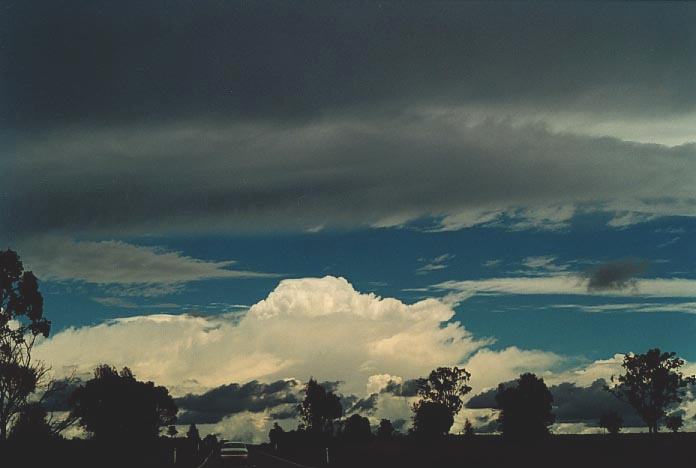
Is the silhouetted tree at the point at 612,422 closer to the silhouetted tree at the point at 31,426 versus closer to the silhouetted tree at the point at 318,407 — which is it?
the silhouetted tree at the point at 318,407

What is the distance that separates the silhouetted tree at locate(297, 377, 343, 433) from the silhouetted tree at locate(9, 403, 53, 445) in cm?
13609

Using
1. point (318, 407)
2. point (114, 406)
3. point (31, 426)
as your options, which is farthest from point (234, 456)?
point (318, 407)

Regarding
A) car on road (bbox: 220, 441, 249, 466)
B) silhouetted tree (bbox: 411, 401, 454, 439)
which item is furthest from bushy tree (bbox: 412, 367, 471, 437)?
car on road (bbox: 220, 441, 249, 466)

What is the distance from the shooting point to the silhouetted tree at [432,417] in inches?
5517

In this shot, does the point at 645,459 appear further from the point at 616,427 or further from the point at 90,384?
the point at 616,427

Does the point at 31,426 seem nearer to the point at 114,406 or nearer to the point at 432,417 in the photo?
the point at 114,406

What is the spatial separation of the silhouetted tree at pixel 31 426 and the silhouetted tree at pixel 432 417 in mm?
95249

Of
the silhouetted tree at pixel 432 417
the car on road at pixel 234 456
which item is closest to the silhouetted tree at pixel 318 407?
the silhouetted tree at pixel 432 417

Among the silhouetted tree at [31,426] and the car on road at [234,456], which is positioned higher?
the silhouetted tree at [31,426]

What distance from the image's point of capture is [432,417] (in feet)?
467

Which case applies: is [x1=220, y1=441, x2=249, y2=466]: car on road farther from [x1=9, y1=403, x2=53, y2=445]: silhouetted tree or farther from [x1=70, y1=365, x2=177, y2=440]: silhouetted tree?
[x1=70, y1=365, x2=177, y2=440]: silhouetted tree

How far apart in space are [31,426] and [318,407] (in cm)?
14212

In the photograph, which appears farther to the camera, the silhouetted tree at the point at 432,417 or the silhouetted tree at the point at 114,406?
the silhouetted tree at the point at 432,417

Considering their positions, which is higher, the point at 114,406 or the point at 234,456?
the point at 114,406
